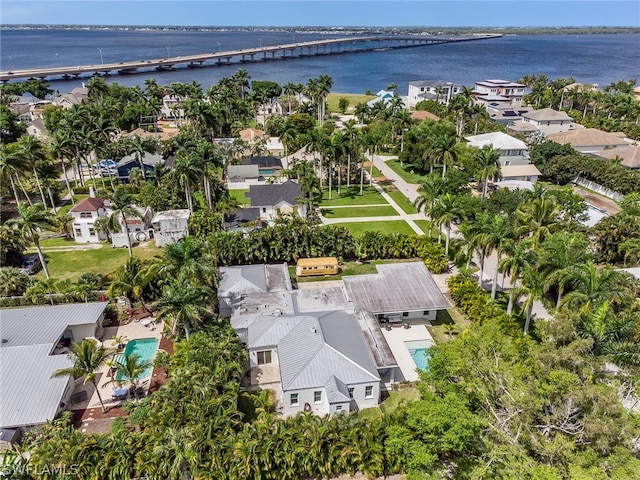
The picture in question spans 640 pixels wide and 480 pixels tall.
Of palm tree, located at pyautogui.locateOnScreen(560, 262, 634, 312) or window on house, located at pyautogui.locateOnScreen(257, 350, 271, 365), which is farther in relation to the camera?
window on house, located at pyautogui.locateOnScreen(257, 350, 271, 365)

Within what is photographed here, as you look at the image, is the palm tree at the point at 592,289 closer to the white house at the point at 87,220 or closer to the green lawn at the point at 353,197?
the green lawn at the point at 353,197

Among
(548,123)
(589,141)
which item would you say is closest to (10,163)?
(589,141)

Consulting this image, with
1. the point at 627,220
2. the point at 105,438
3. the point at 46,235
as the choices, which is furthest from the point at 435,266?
the point at 46,235

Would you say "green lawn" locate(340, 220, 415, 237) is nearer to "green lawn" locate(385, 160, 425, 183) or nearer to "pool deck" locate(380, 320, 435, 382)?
"pool deck" locate(380, 320, 435, 382)

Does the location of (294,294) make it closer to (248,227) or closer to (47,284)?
(248,227)

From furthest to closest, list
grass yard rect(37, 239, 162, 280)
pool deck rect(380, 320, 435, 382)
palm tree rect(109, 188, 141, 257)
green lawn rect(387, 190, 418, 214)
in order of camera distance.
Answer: green lawn rect(387, 190, 418, 214) < grass yard rect(37, 239, 162, 280) < palm tree rect(109, 188, 141, 257) < pool deck rect(380, 320, 435, 382)

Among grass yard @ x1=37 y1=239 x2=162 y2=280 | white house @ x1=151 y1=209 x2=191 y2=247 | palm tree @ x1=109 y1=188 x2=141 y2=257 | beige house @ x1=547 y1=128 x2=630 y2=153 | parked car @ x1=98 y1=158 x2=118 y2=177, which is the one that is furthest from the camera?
beige house @ x1=547 y1=128 x2=630 y2=153

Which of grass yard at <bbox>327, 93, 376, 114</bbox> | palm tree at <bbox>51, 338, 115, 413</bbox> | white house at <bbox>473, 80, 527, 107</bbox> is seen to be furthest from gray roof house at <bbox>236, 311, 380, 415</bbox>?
white house at <bbox>473, 80, 527, 107</bbox>

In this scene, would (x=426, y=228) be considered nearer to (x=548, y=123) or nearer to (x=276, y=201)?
(x=276, y=201)
